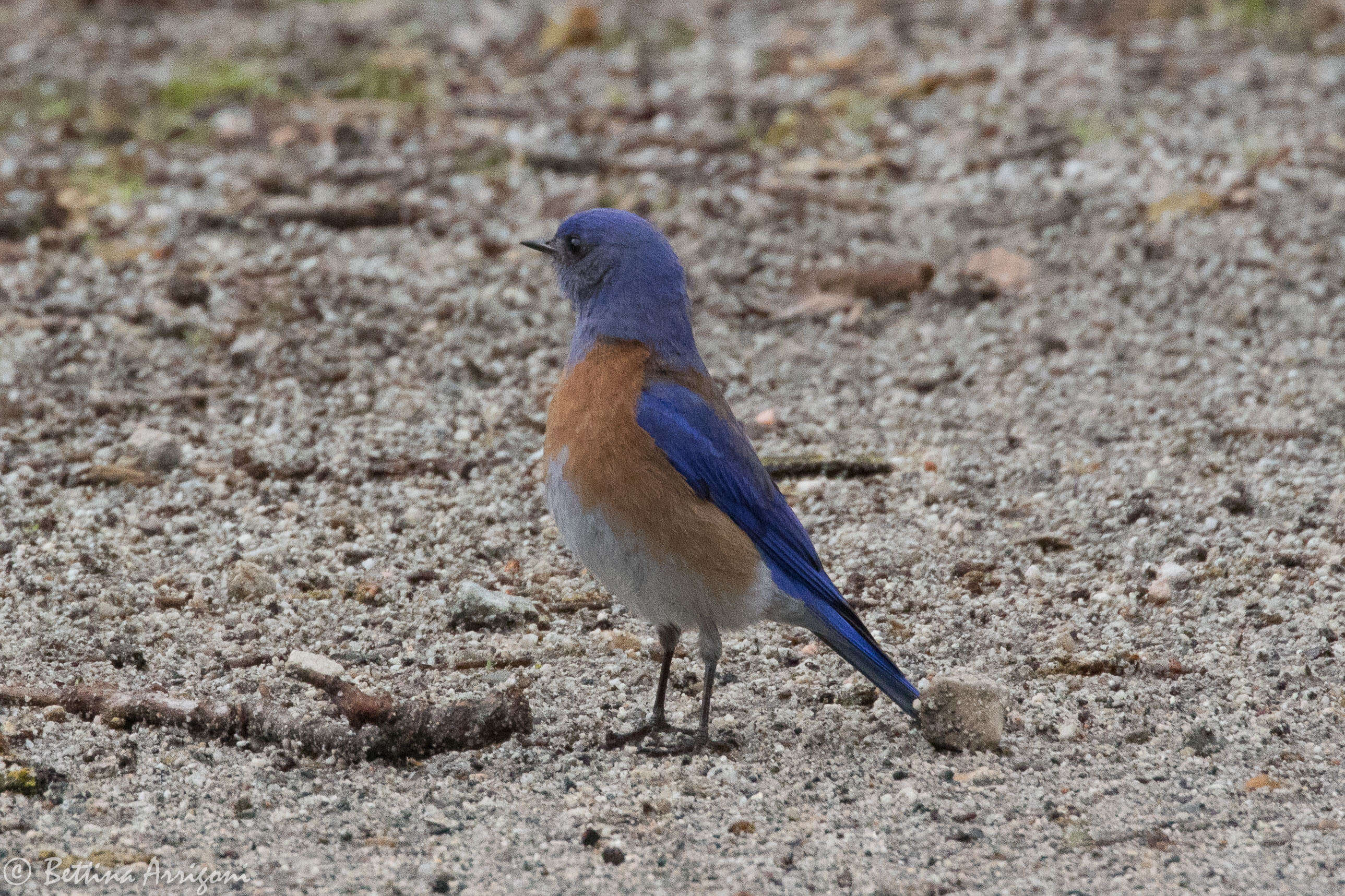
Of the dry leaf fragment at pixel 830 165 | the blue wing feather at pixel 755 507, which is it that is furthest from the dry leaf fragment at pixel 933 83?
the blue wing feather at pixel 755 507

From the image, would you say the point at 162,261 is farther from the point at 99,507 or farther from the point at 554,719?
the point at 554,719

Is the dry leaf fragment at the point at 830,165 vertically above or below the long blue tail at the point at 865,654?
above

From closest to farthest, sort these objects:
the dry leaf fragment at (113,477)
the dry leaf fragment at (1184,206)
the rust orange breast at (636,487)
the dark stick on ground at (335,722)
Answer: the dark stick on ground at (335,722) → the rust orange breast at (636,487) → the dry leaf fragment at (113,477) → the dry leaf fragment at (1184,206)

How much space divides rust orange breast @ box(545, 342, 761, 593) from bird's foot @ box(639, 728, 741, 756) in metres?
0.38

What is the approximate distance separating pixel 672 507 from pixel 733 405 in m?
2.25

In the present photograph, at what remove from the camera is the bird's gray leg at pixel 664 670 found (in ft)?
13.2

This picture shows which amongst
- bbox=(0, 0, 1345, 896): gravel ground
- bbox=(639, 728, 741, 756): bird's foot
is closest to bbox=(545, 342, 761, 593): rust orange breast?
bbox=(639, 728, 741, 756): bird's foot

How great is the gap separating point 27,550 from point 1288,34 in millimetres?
7454

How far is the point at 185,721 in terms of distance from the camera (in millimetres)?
3758

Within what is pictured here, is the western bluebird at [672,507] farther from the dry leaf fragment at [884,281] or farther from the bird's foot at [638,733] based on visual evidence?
the dry leaf fragment at [884,281]

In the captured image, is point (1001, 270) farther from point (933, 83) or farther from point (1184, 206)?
point (933, 83)

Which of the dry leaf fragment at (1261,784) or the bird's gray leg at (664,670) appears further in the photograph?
the bird's gray leg at (664,670)

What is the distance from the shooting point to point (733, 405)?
608 centimetres

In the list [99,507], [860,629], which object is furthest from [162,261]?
[860,629]
